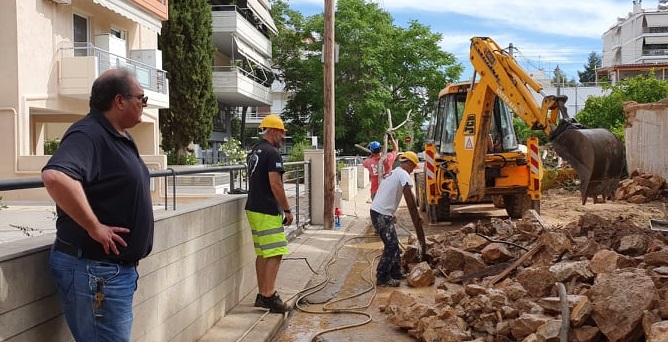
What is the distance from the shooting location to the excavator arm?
8938 mm

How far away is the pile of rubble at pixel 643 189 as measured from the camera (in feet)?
58.2

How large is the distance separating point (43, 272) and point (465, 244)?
7082mm

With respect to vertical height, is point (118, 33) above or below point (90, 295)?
above

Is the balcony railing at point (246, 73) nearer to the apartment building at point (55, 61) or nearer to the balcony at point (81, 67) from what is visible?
the apartment building at point (55, 61)

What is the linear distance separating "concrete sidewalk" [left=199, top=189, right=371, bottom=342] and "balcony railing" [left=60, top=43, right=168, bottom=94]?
7.26 m

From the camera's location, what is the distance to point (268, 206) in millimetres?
6266

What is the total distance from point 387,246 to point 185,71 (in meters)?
19.7

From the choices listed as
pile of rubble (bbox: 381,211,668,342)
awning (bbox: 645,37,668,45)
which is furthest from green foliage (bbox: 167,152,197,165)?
awning (bbox: 645,37,668,45)

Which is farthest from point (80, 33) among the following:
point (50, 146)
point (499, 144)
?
point (499, 144)

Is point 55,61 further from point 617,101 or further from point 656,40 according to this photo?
point 656,40

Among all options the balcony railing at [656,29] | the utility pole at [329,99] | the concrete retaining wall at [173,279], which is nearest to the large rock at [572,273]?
the concrete retaining wall at [173,279]

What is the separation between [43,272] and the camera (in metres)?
3.00

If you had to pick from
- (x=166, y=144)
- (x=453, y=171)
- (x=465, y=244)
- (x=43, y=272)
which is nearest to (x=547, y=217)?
(x=453, y=171)

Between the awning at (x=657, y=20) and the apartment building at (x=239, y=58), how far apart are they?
2653 inches
